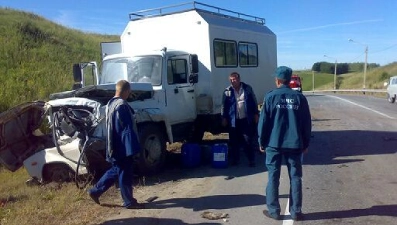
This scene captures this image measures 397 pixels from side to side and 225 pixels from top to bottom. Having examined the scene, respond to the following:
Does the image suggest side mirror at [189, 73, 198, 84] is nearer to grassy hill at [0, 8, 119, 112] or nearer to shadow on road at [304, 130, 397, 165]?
shadow on road at [304, 130, 397, 165]

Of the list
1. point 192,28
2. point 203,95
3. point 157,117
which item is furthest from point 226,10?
point 157,117

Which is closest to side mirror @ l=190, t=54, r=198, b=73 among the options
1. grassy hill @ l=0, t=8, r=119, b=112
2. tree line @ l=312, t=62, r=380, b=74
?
grassy hill @ l=0, t=8, r=119, b=112

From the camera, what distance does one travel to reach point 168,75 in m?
9.09

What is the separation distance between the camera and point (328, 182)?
7.29m

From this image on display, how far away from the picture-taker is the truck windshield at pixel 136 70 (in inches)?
355

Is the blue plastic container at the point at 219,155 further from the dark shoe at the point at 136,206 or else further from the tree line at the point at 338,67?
the tree line at the point at 338,67

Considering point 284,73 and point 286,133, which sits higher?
point 284,73

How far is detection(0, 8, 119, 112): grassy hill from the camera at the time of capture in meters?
14.5

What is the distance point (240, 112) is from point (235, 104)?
20 cm

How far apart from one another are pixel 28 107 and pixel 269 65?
8.32m

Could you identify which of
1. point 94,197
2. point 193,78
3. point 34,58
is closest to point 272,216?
point 94,197

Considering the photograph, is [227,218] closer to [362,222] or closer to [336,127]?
[362,222]

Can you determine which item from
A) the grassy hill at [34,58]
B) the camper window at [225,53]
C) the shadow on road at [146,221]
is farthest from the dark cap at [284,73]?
the grassy hill at [34,58]

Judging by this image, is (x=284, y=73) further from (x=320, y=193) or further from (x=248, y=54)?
(x=248, y=54)
